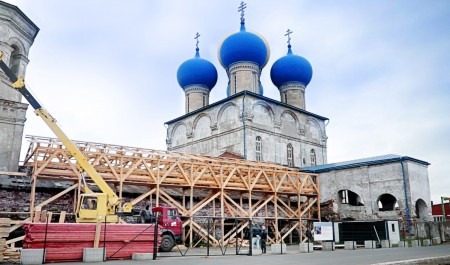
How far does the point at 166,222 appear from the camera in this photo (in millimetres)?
17438

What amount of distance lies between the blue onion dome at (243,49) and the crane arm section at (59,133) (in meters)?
19.5

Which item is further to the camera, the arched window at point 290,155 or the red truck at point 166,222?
the arched window at point 290,155

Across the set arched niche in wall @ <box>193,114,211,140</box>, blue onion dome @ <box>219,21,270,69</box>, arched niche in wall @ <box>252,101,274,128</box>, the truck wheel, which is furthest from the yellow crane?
blue onion dome @ <box>219,21,270,69</box>

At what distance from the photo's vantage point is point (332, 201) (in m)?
27.2

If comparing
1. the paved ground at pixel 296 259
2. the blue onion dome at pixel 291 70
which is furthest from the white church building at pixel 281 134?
the paved ground at pixel 296 259

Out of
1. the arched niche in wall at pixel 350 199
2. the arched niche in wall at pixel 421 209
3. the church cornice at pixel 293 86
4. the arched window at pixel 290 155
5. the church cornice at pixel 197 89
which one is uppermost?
the church cornice at pixel 293 86

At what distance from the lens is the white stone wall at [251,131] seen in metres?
31.4

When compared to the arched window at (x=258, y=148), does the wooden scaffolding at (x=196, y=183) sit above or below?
below

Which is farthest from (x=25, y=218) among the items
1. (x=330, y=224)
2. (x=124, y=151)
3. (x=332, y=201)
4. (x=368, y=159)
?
(x=368, y=159)

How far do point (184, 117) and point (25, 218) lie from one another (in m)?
20.4

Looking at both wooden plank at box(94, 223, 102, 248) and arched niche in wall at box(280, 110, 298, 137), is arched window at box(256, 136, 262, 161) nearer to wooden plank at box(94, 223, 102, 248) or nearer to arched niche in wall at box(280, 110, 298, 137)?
arched niche in wall at box(280, 110, 298, 137)

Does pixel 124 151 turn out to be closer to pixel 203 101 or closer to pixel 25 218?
pixel 25 218

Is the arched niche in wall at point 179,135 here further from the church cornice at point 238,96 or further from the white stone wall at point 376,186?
the white stone wall at point 376,186

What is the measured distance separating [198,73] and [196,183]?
17177mm
